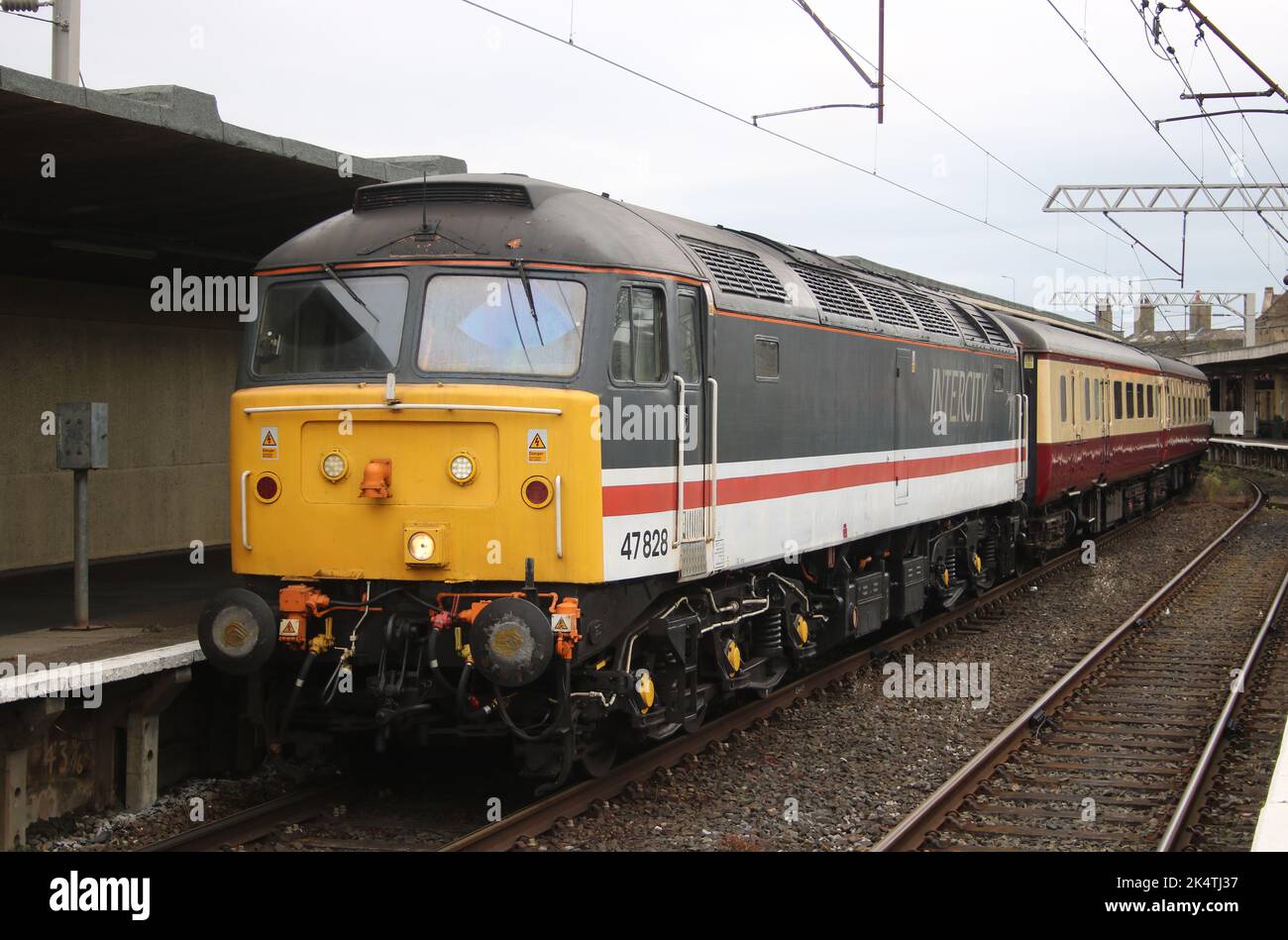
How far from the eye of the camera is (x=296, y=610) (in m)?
7.54

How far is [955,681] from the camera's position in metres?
12.1

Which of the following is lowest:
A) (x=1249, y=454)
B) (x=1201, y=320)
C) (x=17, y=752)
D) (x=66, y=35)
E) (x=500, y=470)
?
(x=17, y=752)

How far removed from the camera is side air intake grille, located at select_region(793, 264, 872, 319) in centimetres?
1067

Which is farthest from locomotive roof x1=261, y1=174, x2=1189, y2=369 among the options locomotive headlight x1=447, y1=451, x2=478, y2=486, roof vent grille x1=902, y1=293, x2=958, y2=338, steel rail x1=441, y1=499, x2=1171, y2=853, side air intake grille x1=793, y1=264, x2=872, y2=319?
roof vent grille x1=902, y1=293, x2=958, y2=338

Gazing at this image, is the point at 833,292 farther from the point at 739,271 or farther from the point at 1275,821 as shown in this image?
the point at 1275,821

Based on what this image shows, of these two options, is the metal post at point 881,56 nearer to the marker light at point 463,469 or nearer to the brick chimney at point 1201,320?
the marker light at point 463,469

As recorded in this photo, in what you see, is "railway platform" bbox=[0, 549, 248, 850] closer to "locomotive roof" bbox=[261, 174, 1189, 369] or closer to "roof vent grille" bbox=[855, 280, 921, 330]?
"locomotive roof" bbox=[261, 174, 1189, 369]

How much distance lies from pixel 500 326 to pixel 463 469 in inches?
34.6

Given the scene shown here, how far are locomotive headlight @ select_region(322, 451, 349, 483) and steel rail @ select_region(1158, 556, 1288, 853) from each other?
511 centimetres

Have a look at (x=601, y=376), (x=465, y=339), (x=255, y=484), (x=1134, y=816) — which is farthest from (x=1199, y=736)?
(x=255, y=484)

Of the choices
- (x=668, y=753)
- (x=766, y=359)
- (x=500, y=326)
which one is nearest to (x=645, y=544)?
(x=500, y=326)

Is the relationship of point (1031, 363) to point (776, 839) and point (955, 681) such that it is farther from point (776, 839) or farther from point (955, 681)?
point (776, 839)

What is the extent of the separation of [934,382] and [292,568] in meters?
7.75

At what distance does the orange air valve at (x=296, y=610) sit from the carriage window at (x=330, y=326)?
4.40 ft
